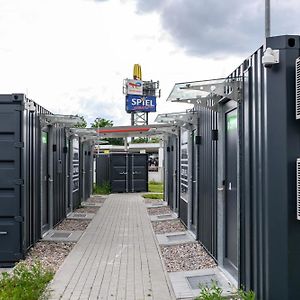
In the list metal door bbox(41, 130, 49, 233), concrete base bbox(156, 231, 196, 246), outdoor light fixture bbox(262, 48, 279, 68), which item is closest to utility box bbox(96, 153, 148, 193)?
metal door bbox(41, 130, 49, 233)

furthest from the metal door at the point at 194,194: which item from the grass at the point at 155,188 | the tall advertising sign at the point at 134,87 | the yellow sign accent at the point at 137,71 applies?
the yellow sign accent at the point at 137,71

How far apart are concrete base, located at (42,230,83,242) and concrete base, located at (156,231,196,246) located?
1713 millimetres

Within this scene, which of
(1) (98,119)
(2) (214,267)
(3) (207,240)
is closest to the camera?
(2) (214,267)

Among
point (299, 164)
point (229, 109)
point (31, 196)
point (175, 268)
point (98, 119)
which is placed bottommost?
point (175, 268)

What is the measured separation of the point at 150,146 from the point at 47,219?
31.8 metres

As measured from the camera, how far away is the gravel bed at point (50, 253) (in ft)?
23.3

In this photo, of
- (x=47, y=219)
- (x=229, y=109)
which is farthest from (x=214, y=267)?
(x=47, y=219)

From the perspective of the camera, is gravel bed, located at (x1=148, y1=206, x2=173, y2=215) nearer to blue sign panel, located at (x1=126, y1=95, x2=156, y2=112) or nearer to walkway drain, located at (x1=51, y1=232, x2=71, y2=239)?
walkway drain, located at (x1=51, y1=232, x2=71, y2=239)

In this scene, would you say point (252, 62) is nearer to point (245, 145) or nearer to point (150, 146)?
point (245, 145)

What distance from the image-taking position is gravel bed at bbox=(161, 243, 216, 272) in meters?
6.82

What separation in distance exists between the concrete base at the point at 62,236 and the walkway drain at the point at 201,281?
3.63 meters

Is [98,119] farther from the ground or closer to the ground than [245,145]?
farther from the ground

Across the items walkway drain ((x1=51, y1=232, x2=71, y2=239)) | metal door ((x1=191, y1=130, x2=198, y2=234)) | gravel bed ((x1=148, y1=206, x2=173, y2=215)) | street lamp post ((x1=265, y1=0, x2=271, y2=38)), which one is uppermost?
street lamp post ((x1=265, y1=0, x2=271, y2=38))

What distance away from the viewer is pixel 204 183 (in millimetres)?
7977
